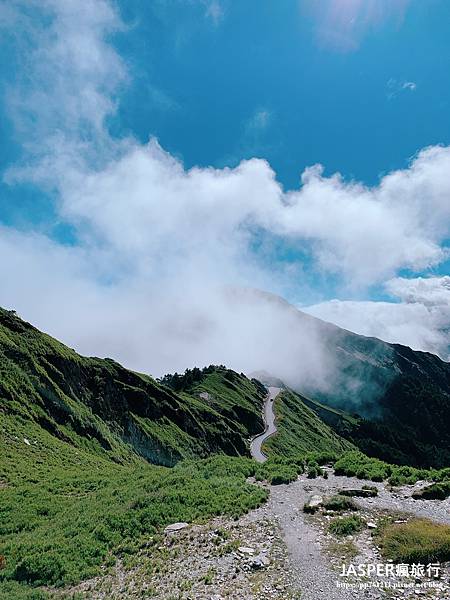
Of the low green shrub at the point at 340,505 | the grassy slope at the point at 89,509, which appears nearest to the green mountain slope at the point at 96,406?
the grassy slope at the point at 89,509

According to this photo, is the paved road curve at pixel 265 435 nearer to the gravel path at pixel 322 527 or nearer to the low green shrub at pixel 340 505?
the gravel path at pixel 322 527

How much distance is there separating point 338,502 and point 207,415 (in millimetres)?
100911

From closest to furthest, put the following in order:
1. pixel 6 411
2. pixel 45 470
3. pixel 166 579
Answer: pixel 166 579, pixel 45 470, pixel 6 411

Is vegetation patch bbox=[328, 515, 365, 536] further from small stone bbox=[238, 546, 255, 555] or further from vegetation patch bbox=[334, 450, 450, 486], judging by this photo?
vegetation patch bbox=[334, 450, 450, 486]

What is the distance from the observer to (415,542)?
15477 mm

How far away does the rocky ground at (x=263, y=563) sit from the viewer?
1340 centimetres

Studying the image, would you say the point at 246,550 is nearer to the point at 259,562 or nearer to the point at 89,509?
the point at 259,562

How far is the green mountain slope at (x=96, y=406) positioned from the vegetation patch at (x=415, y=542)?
47879 mm

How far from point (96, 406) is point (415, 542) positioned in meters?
66.4

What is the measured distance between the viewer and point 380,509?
20312 millimetres

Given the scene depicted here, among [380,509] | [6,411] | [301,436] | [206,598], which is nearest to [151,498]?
[206,598]

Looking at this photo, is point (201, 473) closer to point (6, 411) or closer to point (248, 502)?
point (248, 502)

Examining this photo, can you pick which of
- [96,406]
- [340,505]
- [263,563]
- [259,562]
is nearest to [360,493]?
[340,505]

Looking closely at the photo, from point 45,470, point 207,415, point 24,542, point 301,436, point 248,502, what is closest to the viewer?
point 24,542
